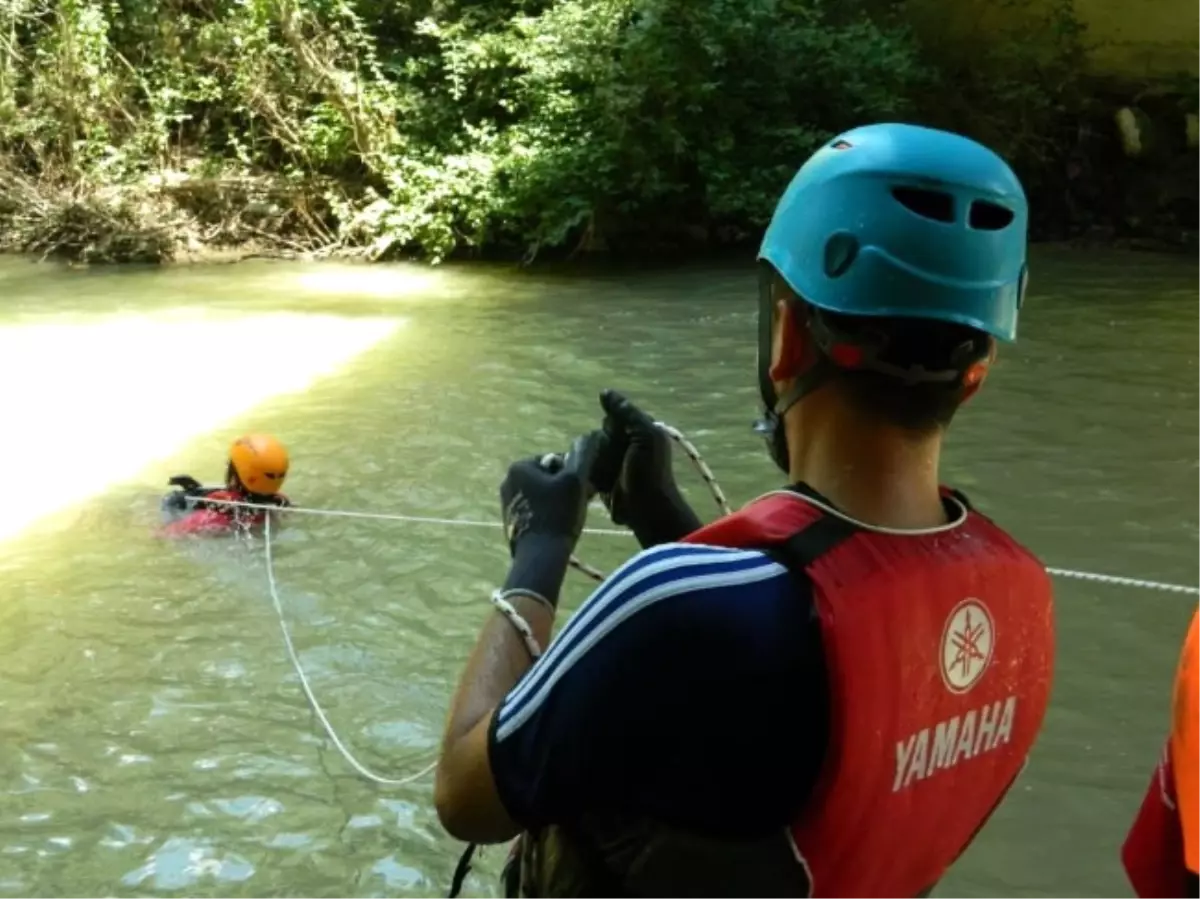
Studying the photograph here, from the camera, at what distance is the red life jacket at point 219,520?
6.30m

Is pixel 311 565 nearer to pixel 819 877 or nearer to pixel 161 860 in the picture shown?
pixel 161 860

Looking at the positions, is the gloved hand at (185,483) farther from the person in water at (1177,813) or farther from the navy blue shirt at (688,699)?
the person in water at (1177,813)

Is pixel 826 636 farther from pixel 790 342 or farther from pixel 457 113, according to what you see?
pixel 457 113

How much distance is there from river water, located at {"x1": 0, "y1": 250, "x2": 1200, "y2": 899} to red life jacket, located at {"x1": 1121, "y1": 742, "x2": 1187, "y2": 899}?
2.12 m

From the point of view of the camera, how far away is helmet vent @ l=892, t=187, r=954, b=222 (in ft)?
4.70

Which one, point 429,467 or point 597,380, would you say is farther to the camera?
point 597,380

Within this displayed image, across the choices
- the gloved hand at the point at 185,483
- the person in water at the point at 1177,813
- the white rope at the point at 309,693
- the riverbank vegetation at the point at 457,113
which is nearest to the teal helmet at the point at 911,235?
the person in water at the point at 1177,813

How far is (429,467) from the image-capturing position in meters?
7.33

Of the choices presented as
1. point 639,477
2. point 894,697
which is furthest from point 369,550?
point 894,697

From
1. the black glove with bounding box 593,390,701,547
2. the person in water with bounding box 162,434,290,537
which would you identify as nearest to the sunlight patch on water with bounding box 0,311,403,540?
the person in water with bounding box 162,434,290,537

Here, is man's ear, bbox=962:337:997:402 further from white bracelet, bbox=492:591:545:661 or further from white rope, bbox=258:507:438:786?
white rope, bbox=258:507:438:786

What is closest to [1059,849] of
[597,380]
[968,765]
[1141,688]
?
[1141,688]

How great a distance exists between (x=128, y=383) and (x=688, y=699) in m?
8.94

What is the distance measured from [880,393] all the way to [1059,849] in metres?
2.84
